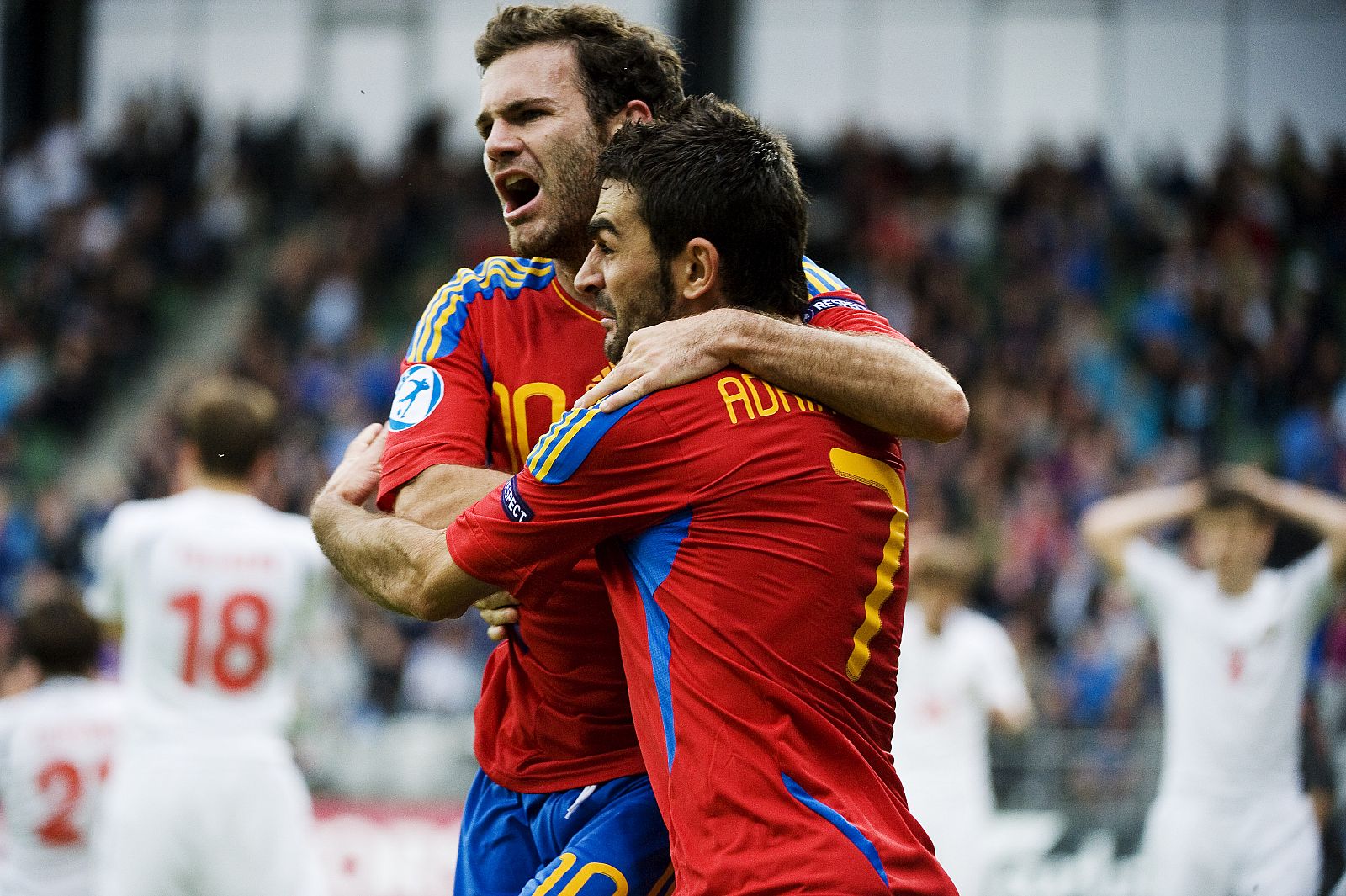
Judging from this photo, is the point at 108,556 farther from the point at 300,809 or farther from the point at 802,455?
the point at 802,455

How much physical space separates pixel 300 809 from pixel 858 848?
414 cm

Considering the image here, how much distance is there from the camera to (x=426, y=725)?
1004cm

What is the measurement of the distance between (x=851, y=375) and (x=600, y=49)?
1164 millimetres

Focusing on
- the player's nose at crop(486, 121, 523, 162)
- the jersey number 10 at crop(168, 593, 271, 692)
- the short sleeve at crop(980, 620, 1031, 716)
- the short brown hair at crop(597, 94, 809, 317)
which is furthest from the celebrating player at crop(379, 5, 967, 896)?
the short sleeve at crop(980, 620, 1031, 716)

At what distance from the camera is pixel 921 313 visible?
16922 millimetres

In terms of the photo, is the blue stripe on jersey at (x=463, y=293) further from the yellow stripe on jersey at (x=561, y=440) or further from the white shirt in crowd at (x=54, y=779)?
the white shirt in crowd at (x=54, y=779)

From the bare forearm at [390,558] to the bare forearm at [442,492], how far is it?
0.12 feet

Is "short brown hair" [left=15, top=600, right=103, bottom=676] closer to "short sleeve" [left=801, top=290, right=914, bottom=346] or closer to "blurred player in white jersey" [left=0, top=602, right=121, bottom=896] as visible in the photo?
"blurred player in white jersey" [left=0, top=602, right=121, bottom=896]

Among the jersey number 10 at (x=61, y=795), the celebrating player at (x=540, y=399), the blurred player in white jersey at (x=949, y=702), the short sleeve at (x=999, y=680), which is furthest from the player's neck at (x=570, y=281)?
the short sleeve at (x=999, y=680)

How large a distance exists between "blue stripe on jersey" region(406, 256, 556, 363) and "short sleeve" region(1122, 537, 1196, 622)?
4.92 meters

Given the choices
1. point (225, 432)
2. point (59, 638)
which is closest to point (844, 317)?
point (225, 432)

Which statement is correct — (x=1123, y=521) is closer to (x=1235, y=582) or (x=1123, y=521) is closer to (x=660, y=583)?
(x=1235, y=582)

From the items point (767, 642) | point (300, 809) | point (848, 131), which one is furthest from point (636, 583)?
point (848, 131)

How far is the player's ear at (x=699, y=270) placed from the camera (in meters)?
2.91
